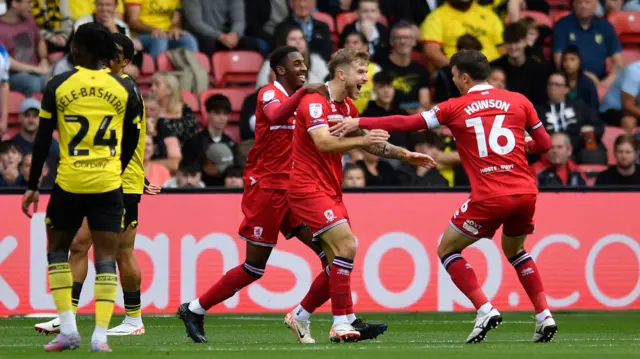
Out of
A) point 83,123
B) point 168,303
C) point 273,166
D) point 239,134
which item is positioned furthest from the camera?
point 239,134

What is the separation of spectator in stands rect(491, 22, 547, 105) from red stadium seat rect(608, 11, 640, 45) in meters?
2.31

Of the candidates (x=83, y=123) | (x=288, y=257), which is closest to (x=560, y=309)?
(x=288, y=257)

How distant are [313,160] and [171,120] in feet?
22.1

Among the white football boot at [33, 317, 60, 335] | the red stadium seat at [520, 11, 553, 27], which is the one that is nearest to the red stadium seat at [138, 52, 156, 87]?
the red stadium seat at [520, 11, 553, 27]

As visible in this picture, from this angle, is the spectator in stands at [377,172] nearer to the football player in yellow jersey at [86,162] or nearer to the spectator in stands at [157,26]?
the spectator in stands at [157,26]

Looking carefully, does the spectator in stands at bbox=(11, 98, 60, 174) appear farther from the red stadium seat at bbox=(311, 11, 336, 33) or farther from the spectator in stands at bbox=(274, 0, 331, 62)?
the red stadium seat at bbox=(311, 11, 336, 33)

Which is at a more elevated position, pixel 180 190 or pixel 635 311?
pixel 180 190

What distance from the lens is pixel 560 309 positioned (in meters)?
14.4

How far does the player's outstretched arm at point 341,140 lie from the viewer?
9.59 m

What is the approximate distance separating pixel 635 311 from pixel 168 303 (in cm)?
506

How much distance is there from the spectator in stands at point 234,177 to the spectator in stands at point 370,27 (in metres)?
3.49

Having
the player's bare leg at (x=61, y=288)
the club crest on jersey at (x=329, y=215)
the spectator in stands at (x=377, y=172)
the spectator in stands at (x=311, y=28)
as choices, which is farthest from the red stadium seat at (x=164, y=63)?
the player's bare leg at (x=61, y=288)

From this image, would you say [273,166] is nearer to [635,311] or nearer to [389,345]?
[389,345]

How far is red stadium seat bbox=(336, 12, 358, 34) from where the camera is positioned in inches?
729
